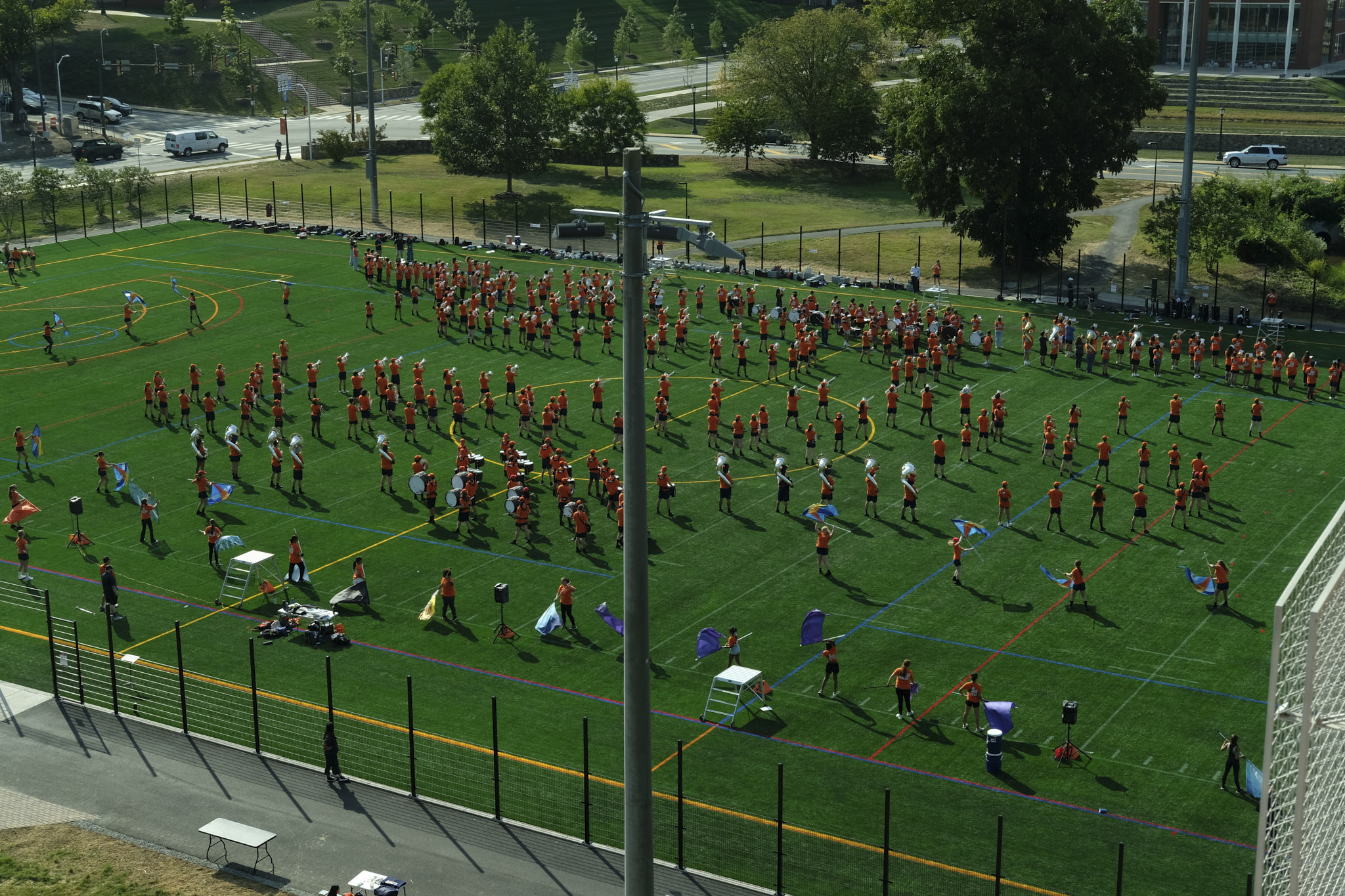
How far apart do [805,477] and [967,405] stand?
6.39 meters

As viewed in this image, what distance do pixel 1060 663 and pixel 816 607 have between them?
581 cm

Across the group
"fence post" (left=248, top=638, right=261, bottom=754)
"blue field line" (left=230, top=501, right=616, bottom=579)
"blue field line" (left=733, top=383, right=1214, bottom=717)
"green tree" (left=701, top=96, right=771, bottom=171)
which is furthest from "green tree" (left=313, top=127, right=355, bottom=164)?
"fence post" (left=248, top=638, right=261, bottom=754)

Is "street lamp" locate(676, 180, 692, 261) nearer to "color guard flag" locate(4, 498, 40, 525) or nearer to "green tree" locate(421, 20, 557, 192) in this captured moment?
"green tree" locate(421, 20, 557, 192)

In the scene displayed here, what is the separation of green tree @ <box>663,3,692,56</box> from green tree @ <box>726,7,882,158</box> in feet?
165

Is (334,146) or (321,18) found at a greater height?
(321,18)

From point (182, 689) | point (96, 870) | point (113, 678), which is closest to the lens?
Result: point (96, 870)

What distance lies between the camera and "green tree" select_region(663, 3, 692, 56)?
493 feet

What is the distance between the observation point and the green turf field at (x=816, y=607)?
26.0 metres

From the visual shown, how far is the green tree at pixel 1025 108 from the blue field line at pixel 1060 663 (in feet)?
122

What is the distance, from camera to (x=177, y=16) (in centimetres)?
12888

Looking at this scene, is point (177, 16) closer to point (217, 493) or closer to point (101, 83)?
point (101, 83)

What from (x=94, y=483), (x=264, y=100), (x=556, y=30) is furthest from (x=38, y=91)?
(x=94, y=483)

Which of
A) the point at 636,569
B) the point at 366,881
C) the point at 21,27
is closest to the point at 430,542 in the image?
the point at 366,881

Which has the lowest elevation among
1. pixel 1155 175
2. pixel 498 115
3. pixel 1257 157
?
pixel 1155 175
